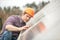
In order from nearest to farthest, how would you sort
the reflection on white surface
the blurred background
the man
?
the reflection on white surface < the man < the blurred background

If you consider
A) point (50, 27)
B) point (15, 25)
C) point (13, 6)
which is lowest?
point (50, 27)

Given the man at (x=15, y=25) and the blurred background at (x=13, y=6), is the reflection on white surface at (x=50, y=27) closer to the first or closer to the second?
the man at (x=15, y=25)

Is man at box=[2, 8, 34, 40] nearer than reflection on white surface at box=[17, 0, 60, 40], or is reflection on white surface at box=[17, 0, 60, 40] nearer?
Result: reflection on white surface at box=[17, 0, 60, 40]

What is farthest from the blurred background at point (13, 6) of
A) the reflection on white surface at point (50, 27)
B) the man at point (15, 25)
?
the reflection on white surface at point (50, 27)

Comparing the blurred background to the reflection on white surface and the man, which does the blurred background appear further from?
the reflection on white surface

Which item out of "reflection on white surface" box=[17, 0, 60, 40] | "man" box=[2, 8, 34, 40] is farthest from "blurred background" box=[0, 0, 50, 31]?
"reflection on white surface" box=[17, 0, 60, 40]

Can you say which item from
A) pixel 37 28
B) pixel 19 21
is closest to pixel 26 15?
pixel 19 21

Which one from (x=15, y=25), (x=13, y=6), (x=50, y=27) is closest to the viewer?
(x=50, y=27)

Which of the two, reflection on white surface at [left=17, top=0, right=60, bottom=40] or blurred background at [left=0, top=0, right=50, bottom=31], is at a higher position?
blurred background at [left=0, top=0, right=50, bottom=31]

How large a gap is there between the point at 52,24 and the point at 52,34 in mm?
74

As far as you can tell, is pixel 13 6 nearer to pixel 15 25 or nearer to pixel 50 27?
pixel 15 25

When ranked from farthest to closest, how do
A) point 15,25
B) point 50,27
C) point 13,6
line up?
point 13,6, point 15,25, point 50,27

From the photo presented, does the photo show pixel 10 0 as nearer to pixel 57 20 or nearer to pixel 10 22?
pixel 10 22

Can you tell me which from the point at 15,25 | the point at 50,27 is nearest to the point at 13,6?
the point at 15,25
